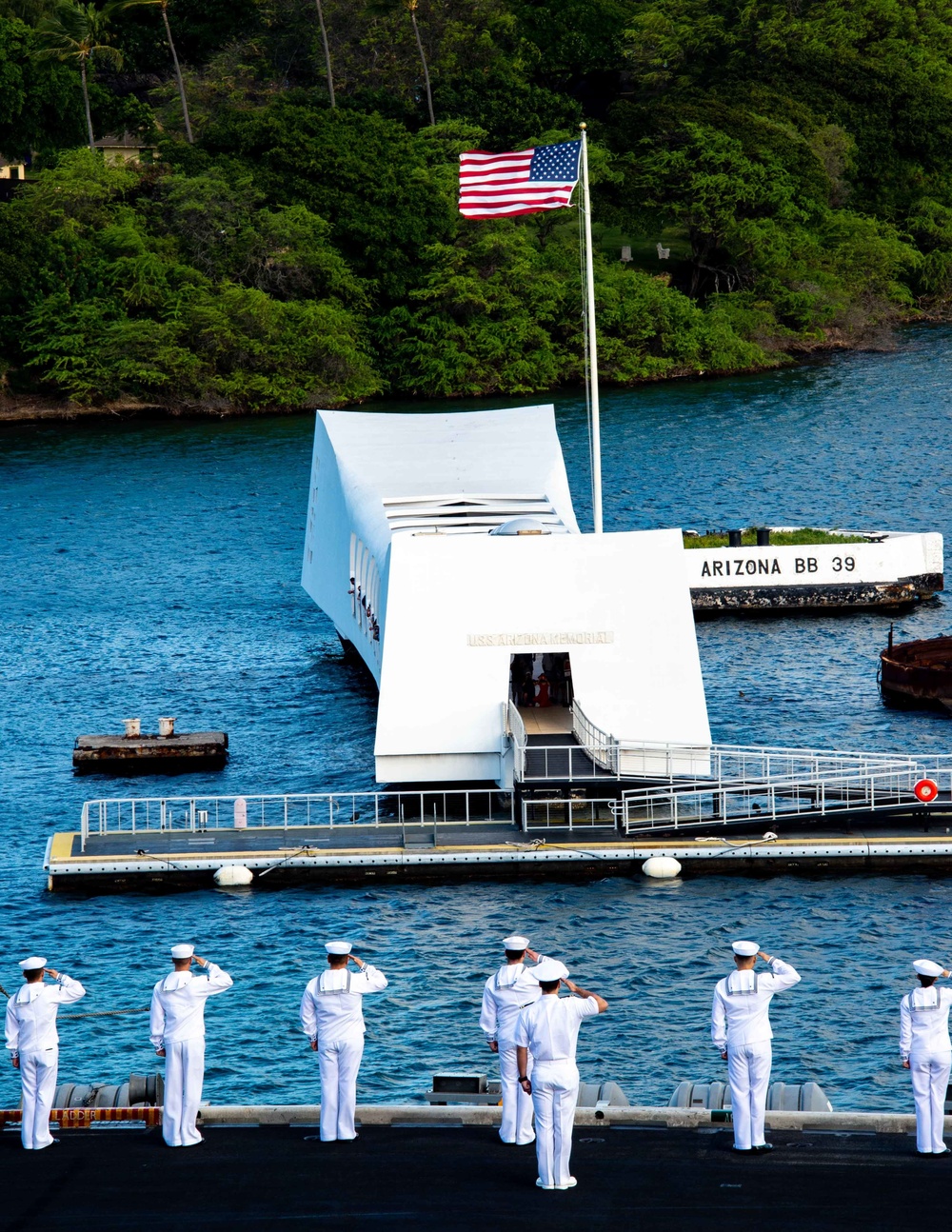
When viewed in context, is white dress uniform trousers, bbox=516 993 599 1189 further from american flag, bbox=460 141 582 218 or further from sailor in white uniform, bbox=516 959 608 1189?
american flag, bbox=460 141 582 218

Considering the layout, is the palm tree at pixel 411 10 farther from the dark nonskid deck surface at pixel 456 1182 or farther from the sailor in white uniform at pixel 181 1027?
the dark nonskid deck surface at pixel 456 1182

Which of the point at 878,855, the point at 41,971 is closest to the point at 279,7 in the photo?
the point at 878,855

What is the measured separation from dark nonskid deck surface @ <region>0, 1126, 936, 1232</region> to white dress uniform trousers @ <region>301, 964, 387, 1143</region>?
1.51ft

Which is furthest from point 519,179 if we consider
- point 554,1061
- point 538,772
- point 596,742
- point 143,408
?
point 143,408

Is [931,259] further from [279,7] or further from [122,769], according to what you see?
[122,769]

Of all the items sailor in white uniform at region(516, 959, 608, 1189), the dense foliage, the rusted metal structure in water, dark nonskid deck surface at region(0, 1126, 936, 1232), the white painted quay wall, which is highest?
the dense foliage

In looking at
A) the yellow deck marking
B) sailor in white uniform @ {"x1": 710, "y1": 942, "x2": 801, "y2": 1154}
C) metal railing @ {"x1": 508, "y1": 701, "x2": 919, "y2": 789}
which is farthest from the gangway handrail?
sailor in white uniform @ {"x1": 710, "y1": 942, "x2": 801, "y2": 1154}

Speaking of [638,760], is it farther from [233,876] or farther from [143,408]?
[143,408]

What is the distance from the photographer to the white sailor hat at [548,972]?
1898 centimetres

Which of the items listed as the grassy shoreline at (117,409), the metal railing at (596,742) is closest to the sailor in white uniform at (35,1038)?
the metal railing at (596,742)

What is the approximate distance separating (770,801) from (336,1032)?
60.1ft

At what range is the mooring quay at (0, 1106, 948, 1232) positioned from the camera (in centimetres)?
1870

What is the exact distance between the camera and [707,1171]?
773 inches

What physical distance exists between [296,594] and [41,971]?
42.2 meters
